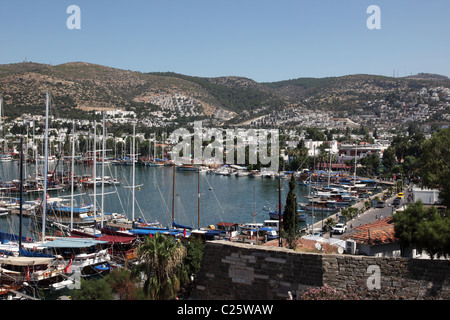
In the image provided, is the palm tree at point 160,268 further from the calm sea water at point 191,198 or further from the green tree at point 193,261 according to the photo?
the calm sea water at point 191,198

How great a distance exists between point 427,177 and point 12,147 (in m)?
75.7

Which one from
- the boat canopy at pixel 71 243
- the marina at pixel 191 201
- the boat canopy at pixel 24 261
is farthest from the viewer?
the marina at pixel 191 201

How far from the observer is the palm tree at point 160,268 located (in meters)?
11.2

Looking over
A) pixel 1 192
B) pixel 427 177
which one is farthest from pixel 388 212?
pixel 1 192

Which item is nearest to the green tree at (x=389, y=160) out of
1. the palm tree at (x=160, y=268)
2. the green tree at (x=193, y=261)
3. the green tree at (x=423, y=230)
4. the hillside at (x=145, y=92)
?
the green tree at (x=193, y=261)

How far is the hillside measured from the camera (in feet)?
396

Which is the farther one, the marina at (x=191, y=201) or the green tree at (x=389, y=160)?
the green tree at (x=389, y=160)

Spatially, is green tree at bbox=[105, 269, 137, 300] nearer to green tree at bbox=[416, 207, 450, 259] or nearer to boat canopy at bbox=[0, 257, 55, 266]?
green tree at bbox=[416, 207, 450, 259]

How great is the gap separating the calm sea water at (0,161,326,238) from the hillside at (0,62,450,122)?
60158 millimetres

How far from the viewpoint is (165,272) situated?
450 inches

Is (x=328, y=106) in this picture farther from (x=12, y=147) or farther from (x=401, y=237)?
(x=401, y=237)

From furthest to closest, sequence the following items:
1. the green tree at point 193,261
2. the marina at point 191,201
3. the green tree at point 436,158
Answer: the marina at point 191,201
the green tree at point 436,158
the green tree at point 193,261

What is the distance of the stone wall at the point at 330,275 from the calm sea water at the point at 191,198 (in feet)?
68.8

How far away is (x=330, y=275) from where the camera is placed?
27.2 feet
